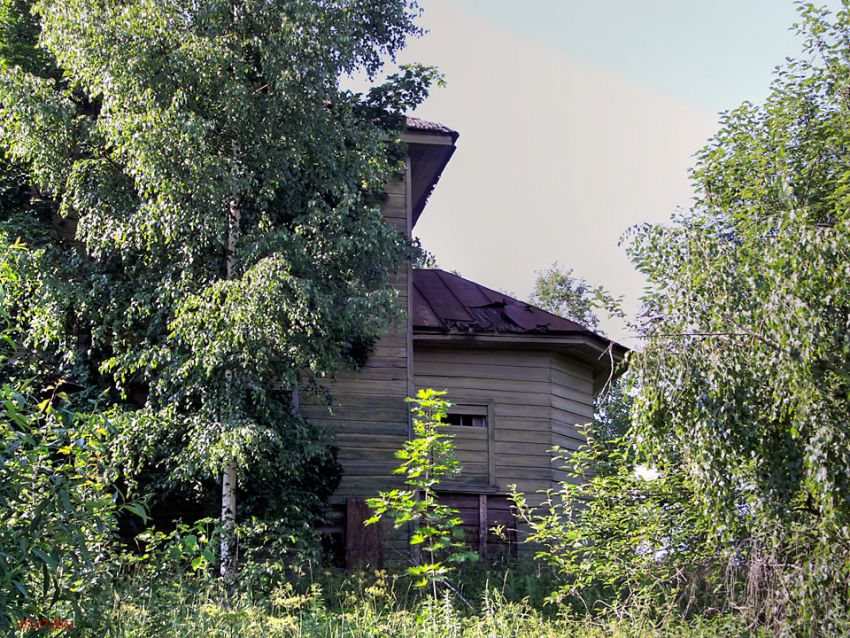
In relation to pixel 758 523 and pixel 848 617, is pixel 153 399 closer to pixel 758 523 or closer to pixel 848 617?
pixel 758 523

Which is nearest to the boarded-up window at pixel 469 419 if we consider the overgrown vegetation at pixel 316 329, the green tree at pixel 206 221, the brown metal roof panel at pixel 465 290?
the brown metal roof panel at pixel 465 290

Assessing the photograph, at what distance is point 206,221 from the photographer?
1140 cm

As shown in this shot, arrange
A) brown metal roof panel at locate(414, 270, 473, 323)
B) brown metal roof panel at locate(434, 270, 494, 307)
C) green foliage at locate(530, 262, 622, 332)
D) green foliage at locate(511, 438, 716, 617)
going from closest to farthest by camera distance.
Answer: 1. green foliage at locate(511, 438, 716, 617)
2. brown metal roof panel at locate(414, 270, 473, 323)
3. brown metal roof panel at locate(434, 270, 494, 307)
4. green foliage at locate(530, 262, 622, 332)

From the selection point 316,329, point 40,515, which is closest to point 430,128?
point 316,329

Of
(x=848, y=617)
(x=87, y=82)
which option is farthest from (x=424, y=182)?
(x=848, y=617)

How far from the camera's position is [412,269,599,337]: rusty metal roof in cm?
1677

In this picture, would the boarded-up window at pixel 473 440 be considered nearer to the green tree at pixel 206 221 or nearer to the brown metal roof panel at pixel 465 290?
the brown metal roof panel at pixel 465 290

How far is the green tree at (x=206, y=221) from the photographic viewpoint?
36.2 feet

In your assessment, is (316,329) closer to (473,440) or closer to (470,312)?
(473,440)

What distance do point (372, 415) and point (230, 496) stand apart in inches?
166

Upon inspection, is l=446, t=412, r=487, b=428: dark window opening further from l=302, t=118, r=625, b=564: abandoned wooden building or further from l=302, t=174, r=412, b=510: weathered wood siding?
l=302, t=174, r=412, b=510: weathered wood siding

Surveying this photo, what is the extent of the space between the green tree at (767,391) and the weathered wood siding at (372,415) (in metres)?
6.71

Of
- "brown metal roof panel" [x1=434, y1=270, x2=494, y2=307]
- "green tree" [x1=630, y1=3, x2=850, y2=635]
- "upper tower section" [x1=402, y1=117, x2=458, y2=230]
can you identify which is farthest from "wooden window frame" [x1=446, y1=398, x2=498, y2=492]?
"green tree" [x1=630, y1=3, x2=850, y2=635]

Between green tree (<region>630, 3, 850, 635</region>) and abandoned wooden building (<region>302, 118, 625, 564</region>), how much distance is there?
695 cm
